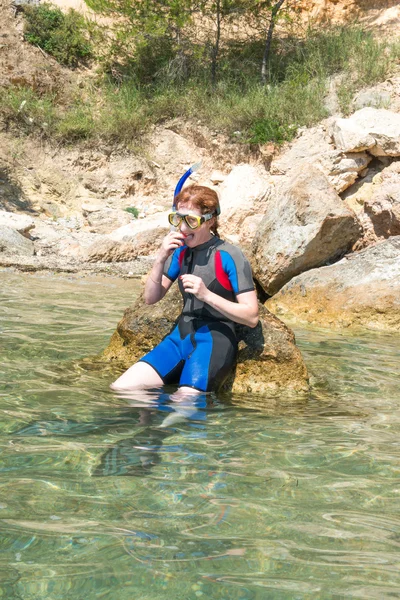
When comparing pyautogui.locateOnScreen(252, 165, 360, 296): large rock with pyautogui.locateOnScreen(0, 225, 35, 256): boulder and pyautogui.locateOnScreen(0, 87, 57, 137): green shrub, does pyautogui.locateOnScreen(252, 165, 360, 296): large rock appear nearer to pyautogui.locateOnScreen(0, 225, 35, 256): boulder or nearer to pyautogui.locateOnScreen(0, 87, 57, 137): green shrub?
pyautogui.locateOnScreen(0, 225, 35, 256): boulder

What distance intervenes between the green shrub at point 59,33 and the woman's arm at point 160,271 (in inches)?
632

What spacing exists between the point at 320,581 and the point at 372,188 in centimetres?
995

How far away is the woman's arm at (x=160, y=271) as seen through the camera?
402cm

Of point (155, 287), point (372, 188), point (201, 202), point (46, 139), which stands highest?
point (46, 139)

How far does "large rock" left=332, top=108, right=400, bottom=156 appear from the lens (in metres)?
11.7

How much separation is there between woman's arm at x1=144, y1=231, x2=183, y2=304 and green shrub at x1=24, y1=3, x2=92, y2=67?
632 inches

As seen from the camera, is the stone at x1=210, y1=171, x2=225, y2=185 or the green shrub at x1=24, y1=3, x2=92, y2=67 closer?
the stone at x1=210, y1=171, x2=225, y2=185

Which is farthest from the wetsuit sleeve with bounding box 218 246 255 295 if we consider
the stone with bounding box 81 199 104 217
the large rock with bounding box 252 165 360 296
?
the stone with bounding box 81 199 104 217

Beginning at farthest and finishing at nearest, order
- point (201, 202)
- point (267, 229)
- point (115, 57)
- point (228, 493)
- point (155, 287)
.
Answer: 1. point (115, 57)
2. point (267, 229)
3. point (155, 287)
4. point (201, 202)
5. point (228, 493)

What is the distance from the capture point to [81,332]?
6.38 m

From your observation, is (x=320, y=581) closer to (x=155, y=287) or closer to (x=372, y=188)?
(x=155, y=287)

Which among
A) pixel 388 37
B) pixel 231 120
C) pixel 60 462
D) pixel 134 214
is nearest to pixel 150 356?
pixel 60 462

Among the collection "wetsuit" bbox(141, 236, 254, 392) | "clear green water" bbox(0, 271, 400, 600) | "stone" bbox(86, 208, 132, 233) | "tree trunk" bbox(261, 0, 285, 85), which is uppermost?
"tree trunk" bbox(261, 0, 285, 85)

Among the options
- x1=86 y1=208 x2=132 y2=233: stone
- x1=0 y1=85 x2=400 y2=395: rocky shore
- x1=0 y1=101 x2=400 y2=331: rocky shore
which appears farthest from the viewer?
x1=86 y1=208 x2=132 y2=233: stone
